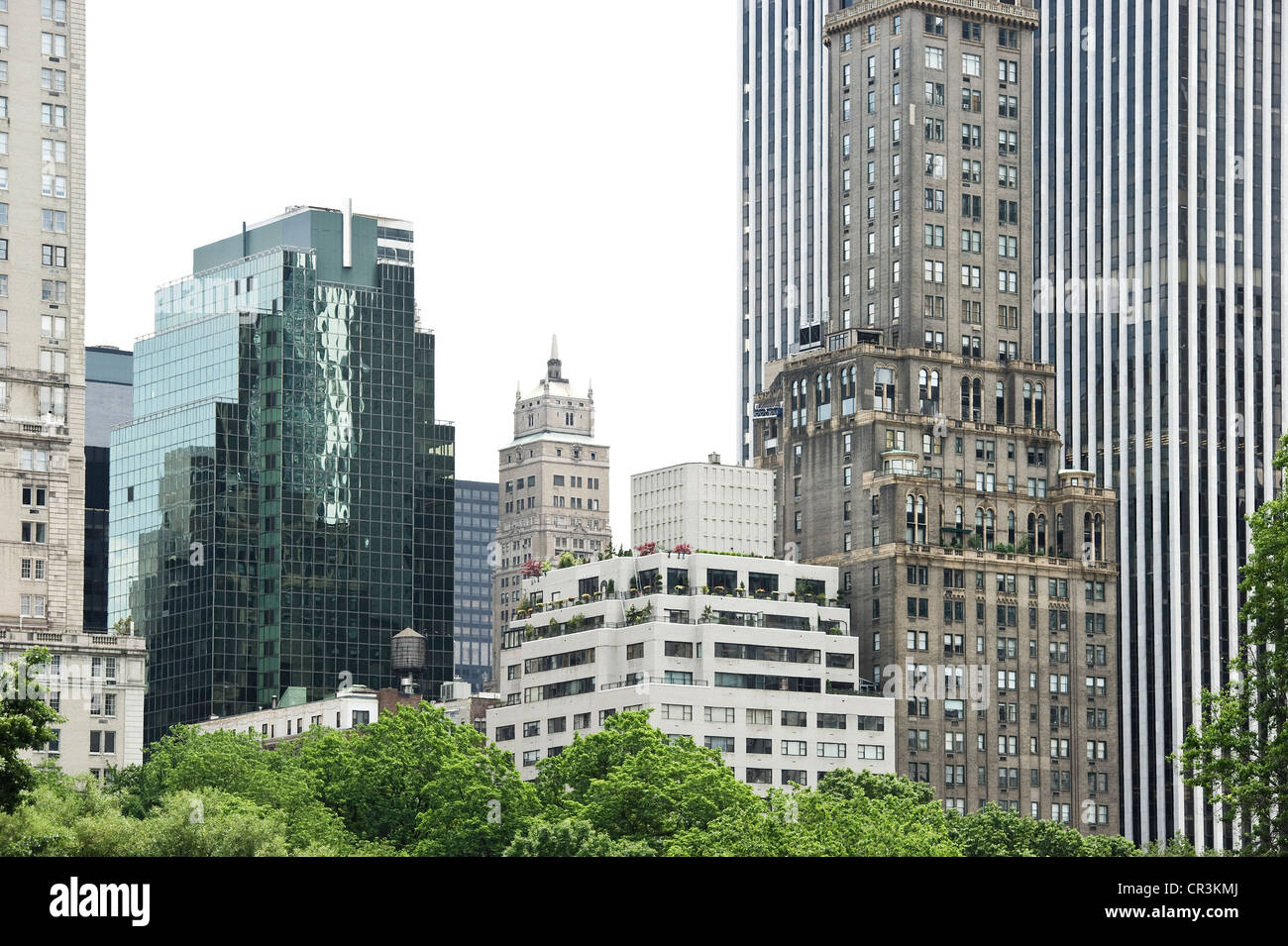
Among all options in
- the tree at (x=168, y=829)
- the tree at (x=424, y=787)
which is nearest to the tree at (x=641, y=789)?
the tree at (x=424, y=787)

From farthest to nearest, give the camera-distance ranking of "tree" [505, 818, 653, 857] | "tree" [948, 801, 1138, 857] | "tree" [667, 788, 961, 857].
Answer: "tree" [948, 801, 1138, 857] < "tree" [505, 818, 653, 857] < "tree" [667, 788, 961, 857]

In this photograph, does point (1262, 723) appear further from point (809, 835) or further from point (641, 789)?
point (641, 789)

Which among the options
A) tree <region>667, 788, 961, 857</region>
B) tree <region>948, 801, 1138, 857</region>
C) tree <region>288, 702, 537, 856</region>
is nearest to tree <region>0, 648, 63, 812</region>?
tree <region>667, 788, 961, 857</region>

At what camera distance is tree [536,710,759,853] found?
14375 cm

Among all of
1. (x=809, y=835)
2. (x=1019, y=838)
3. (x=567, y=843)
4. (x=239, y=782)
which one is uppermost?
(x=239, y=782)

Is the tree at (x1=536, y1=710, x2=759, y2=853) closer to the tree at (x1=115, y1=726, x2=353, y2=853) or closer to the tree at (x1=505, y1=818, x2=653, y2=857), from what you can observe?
the tree at (x1=505, y1=818, x2=653, y2=857)

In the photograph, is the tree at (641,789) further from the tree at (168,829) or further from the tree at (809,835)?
the tree at (168,829)

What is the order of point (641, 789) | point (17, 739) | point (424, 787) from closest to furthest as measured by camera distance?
point (17, 739) < point (641, 789) < point (424, 787)

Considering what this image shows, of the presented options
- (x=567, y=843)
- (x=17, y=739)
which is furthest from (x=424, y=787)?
(x=17, y=739)

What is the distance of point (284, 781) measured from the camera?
155750 mm

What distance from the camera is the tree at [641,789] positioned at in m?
144

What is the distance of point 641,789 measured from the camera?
5743 inches
